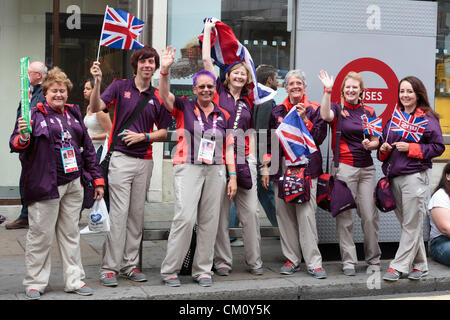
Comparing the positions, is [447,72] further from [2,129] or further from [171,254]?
[2,129]

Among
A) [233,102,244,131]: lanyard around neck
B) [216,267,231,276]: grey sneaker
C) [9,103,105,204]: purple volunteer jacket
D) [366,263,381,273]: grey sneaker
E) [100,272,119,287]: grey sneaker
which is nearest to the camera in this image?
[9,103,105,204]: purple volunteer jacket

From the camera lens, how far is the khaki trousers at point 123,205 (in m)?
5.62

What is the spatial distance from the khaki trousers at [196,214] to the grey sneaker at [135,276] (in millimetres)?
219

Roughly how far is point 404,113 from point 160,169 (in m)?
2.94

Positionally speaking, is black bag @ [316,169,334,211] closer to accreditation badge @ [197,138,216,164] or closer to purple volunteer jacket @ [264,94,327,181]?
purple volunteer jacket @ [264,94,327,181]

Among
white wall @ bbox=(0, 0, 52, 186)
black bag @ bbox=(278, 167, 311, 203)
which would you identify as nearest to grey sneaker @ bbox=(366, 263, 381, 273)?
black bag @ bbox=(278, 167, 311, 203)

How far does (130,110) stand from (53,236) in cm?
129

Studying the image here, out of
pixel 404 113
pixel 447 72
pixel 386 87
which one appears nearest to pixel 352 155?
pixel 404 113

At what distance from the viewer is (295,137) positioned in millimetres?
5926

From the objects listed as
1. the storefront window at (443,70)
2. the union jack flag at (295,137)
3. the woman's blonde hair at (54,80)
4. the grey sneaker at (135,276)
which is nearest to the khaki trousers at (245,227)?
the union jack flag at (295,137)

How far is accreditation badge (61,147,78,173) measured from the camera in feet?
16.9

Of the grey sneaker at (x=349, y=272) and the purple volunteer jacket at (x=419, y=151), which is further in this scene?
the grey sneaker at (x=349, y=272)

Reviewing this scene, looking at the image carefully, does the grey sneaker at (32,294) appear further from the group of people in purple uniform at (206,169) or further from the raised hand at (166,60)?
the raised hand at (166,60)

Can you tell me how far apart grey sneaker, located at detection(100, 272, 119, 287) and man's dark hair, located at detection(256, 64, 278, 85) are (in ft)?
8.62
